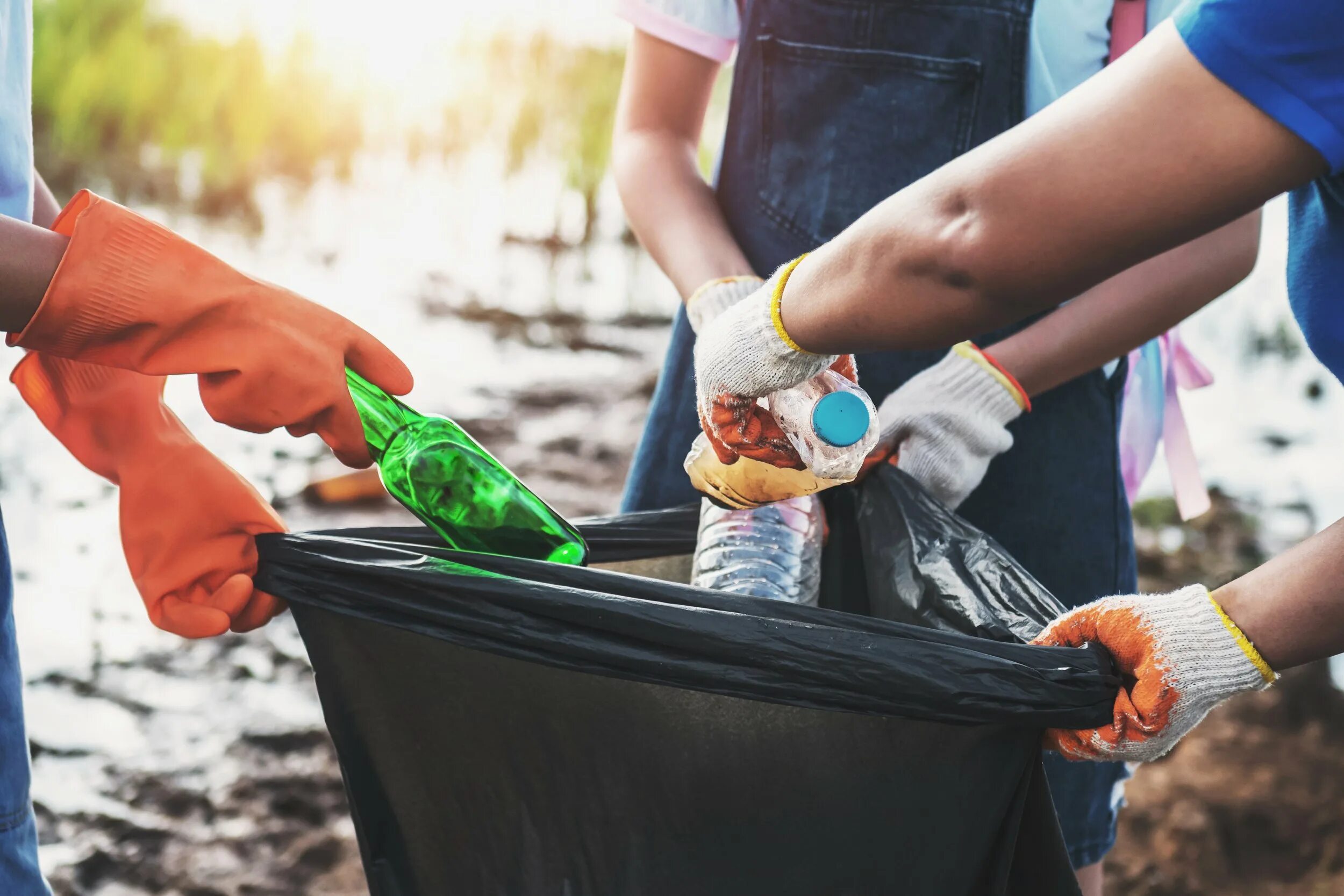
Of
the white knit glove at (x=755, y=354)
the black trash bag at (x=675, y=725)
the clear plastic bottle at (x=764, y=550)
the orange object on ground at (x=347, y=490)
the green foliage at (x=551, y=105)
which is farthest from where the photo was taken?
the green foliage at (x=551, y=105)

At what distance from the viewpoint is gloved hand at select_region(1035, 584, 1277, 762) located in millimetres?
762

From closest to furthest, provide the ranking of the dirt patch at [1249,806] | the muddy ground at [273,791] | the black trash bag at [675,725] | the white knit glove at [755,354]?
1. the black trash bag at [675,725]
2. the white knit glove at [755,354]
3. the muddy ground at [273,791]
4. the dirt patch at [1249,806]

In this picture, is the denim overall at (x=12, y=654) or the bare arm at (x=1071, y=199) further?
the denim overall at (x=12, y=654)

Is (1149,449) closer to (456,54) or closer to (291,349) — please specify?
(291,349)

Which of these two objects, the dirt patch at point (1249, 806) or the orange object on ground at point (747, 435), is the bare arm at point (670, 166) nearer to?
the orange object on ground at point (747, 435)

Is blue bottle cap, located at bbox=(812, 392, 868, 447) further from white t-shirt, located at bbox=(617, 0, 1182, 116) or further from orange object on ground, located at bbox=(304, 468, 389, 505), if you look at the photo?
orange object on ground, located at bbox=(304, 468, 389, 505)

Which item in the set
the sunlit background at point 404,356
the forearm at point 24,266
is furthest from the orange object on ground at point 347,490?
the forearm at point 24,266

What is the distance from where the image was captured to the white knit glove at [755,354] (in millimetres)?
869

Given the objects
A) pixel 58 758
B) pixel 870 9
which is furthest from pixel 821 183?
pixel 58 758

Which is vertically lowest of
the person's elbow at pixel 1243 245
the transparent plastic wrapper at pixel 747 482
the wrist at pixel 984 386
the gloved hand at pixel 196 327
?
the transparent plastic wrapper at pixel 747 482

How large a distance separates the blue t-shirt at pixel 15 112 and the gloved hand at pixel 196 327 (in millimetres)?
79

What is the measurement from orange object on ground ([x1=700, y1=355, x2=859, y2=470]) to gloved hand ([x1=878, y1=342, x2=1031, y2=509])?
0.18 metres

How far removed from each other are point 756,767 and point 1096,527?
0.59 m

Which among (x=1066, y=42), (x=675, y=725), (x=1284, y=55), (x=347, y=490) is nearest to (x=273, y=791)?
(x=347, y=490)
